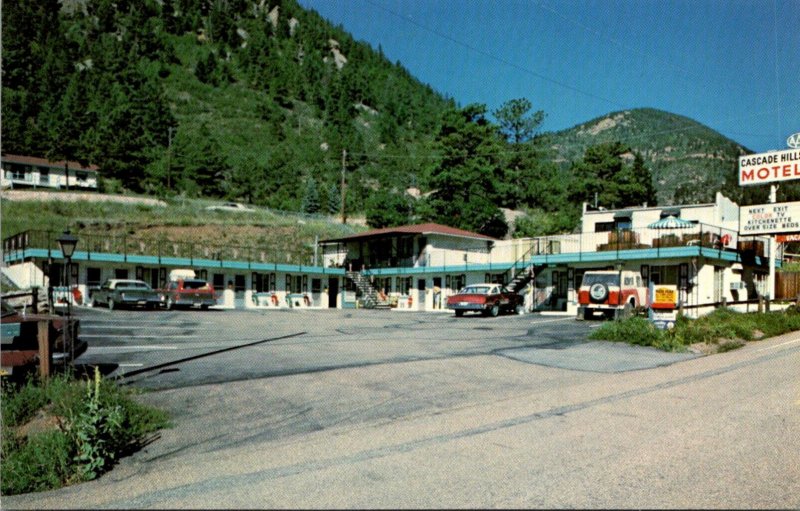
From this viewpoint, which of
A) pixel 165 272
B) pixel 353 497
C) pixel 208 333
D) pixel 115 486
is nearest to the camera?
pixel 353 497

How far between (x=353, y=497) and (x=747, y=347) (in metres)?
16.5

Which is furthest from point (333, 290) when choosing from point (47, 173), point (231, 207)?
point (47, 173)

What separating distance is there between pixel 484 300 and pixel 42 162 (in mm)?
67887

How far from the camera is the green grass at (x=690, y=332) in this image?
16891 mm

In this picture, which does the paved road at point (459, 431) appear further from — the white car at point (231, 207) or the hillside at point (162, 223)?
the white car at point (231, 207)

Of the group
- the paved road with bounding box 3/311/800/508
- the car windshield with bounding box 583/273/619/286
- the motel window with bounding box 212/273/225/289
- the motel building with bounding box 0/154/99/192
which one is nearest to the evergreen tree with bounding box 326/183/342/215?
the motel building with bounding box 0/154/99/192

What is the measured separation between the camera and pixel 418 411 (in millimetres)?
9258

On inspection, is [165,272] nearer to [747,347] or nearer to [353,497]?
[747,347]

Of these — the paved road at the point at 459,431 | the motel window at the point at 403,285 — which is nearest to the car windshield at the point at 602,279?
the paved road at the point at 459,431

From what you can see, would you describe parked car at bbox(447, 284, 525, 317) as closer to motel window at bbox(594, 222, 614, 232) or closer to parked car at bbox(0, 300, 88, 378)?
motel window at bbox(594, 222, 614, 232)

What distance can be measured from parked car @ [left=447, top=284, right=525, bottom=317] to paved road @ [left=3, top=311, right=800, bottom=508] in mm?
14575

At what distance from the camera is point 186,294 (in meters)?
34.5

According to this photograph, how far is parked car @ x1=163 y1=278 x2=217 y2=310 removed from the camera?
34406 mm

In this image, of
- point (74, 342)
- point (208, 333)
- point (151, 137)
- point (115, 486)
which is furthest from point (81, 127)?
point (115, 486)
